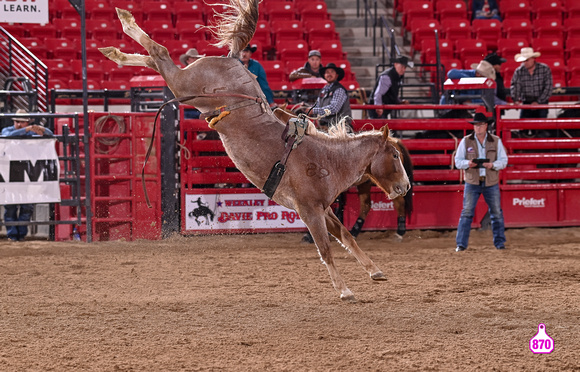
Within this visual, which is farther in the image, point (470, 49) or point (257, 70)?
point (470, 49)

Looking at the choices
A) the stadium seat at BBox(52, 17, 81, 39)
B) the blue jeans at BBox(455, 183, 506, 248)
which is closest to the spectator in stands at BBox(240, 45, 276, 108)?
the blue jeans at BBox(455, 183, 506, 248)

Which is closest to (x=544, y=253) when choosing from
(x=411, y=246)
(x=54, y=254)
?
(x=411, y=246)

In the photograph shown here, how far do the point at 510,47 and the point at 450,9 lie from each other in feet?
7.30

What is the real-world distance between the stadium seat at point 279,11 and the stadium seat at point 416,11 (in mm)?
2779

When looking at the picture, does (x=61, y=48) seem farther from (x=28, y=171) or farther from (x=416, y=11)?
(x=416, y=11)

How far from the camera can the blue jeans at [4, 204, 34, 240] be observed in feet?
31.2

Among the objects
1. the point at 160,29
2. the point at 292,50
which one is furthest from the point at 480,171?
the point at 160,29

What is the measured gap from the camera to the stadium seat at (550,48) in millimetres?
15781

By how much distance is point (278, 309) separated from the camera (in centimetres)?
545

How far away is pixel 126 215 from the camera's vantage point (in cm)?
973

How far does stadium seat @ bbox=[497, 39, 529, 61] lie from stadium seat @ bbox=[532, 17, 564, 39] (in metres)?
0.84

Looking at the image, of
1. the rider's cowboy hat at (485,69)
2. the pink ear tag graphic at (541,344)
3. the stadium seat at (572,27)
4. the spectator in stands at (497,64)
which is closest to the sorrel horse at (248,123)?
the pink ear tag graphic at (541,344)

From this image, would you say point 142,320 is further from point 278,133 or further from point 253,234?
point 253,234

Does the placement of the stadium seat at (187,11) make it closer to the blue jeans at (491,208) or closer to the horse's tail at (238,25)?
the blue jeans at (491,208)
